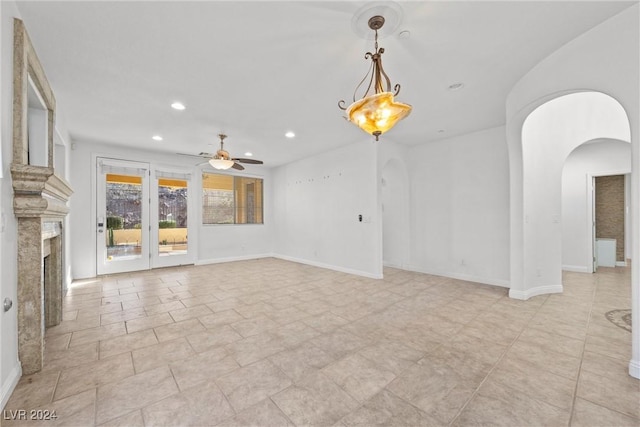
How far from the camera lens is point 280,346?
8.39 feet

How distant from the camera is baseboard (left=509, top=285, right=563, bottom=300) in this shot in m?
3.88

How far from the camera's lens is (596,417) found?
1.66m

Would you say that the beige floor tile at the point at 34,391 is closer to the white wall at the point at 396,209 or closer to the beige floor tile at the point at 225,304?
the beige floor tile at the point at 225,304

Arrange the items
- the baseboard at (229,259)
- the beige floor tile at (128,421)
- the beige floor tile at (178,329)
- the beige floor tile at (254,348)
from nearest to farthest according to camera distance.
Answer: the beige floor tile at (128,421), the beige floor tile at (254,348), the beige floor tile at (178,329), the baseboard at (229,259)

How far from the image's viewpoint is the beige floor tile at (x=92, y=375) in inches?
76.8

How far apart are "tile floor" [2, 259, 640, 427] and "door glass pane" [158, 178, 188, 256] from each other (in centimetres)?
233

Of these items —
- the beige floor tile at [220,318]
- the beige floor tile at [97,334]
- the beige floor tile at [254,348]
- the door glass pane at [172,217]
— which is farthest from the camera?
the door glass pane at [172,217]

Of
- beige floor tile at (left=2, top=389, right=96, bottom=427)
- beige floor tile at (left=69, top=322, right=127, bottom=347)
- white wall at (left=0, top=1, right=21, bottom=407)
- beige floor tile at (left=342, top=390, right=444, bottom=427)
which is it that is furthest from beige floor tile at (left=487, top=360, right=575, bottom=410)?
beige floor tile at (left=69, top=322, right=127, bottom=347)

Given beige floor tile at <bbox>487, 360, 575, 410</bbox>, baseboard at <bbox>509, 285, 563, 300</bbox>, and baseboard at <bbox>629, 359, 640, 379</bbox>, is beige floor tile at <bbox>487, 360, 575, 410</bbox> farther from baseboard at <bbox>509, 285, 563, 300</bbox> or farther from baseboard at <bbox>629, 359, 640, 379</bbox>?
baseboard at <bbox>509, 285, 563, 300</bbox>

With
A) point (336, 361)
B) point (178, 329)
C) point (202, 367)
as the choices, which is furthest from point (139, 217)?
point (336, 361)

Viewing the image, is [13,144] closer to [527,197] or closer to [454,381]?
[454,381]

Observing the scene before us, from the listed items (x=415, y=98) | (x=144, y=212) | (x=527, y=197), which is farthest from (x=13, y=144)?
(x=527, y=197)

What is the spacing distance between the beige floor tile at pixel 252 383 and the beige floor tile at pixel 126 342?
3.79 feet

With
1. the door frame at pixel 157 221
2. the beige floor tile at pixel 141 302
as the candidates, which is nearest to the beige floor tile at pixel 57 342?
the beige floor tile at pixel 141 302
